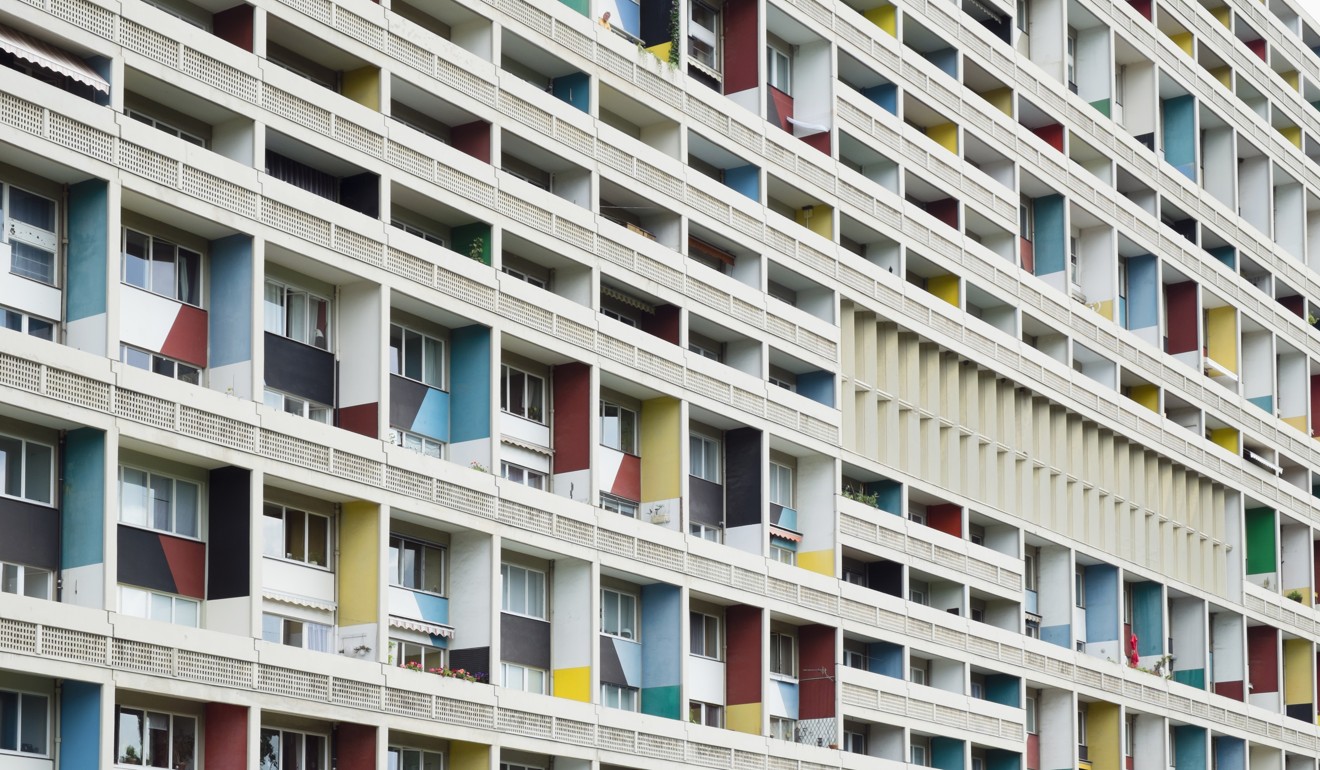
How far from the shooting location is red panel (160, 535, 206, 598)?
128ft

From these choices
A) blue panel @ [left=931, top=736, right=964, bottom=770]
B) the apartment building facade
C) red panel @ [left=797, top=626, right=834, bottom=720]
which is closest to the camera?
the apartment building facade

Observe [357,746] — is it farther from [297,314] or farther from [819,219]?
[819,219]

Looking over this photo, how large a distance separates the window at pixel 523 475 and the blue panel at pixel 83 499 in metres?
12.3

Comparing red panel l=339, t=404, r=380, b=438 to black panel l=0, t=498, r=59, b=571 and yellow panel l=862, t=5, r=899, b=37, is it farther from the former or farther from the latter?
yellow panel l=862, t=5, r=899, b=37

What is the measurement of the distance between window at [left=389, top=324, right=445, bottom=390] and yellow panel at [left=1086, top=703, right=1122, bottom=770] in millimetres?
31032

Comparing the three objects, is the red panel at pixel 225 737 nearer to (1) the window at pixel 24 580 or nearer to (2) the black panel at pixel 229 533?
(2) the black panel at pixel 229 533

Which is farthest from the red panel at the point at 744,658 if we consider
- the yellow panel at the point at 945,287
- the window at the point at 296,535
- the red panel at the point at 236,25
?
the red panel at the point at 236,25

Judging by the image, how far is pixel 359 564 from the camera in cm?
4228

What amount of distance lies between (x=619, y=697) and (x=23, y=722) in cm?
1747

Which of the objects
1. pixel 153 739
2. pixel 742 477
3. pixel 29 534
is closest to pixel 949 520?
pixel 742 477

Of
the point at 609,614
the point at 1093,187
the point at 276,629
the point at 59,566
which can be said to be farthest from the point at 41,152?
the point at 1093,187

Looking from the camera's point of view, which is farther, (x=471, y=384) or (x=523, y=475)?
(x=523, y=475)

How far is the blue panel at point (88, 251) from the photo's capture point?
123 feet

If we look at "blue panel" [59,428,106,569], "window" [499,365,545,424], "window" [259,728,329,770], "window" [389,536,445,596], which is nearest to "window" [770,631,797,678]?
"window" [499,365,545,424]
